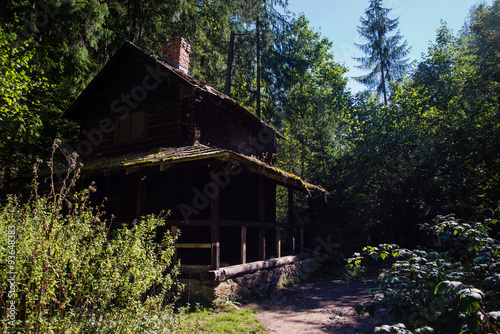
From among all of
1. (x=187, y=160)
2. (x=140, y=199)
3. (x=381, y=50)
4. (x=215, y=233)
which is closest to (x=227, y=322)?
(x=215, y=233)

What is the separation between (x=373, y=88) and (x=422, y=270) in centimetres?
2932

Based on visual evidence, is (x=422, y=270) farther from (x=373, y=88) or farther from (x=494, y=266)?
(x=373, y=88)

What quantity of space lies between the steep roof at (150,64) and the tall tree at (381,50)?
65.7ft

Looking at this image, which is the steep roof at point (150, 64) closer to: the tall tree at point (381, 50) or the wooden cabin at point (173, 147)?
the wooden cabin at point (173, 147)

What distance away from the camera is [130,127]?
41.4 ft

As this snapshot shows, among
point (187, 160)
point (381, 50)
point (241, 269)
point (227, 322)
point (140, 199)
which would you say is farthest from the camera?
point (381, 50)

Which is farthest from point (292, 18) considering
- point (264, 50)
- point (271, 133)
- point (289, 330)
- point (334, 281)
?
point (289, 330)

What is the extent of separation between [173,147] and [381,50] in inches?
1033

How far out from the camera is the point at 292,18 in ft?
72.6

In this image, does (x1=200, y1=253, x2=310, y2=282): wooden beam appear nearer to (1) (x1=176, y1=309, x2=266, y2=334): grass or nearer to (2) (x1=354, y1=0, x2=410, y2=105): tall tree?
(1) (x1=176, y1=309, x2=266, y2=334): grass

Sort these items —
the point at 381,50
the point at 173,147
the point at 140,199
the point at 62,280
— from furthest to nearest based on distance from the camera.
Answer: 1. the point at 381,50
2. the point at 173,147
3. the point at 140,199
4. the point at 62,280

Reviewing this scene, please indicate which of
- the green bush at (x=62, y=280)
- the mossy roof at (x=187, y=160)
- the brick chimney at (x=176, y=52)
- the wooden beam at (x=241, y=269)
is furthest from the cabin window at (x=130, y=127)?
the green bush at (x=62, y=280)

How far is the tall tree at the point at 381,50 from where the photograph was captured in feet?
97.2

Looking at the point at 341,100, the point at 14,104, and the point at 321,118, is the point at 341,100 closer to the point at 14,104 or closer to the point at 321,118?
the point at 321,118
